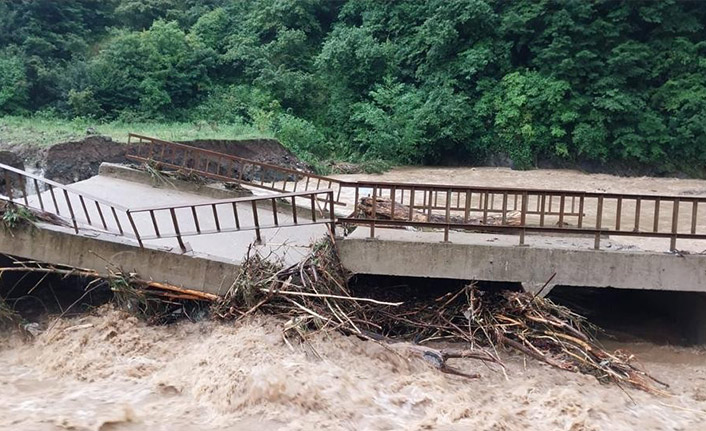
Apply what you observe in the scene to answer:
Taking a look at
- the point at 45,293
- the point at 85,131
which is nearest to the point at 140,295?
the point at 45,293

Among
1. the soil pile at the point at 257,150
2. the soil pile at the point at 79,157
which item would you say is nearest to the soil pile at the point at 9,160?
the soil pile at the point at 79,157

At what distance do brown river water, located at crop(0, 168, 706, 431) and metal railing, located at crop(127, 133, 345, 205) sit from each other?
3.35m

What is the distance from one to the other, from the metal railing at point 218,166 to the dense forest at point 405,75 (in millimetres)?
8861

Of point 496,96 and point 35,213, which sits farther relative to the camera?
point 496,96

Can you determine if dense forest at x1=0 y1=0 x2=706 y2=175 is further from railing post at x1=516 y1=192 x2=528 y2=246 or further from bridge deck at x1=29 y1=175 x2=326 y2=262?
railing post at x1=516 y1=192 x2=528 y2=246

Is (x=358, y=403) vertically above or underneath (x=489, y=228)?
underneath

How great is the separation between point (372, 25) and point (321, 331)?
105ft

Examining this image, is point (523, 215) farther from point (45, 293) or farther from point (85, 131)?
point (85, 131)

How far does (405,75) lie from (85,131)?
19.1m

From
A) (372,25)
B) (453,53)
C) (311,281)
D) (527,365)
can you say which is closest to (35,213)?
(311,281)

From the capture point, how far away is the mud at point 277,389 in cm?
558

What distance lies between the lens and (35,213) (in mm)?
7781

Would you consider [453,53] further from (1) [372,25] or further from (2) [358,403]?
(2) [358,403]

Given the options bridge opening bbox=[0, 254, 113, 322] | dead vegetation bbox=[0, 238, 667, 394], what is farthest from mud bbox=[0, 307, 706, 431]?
bridge opening bbox=[0, 254, 113, 322]
